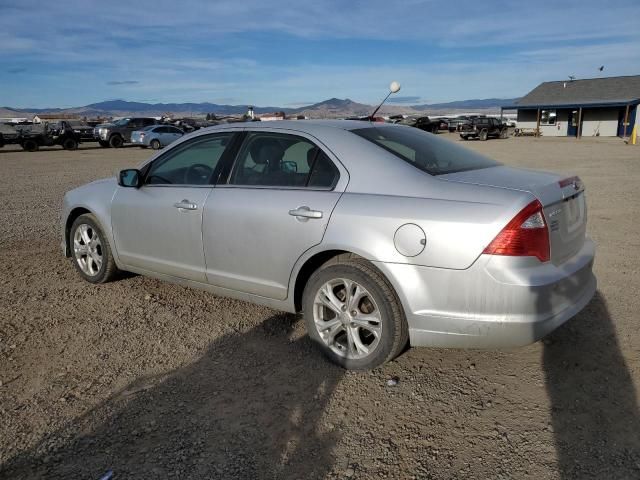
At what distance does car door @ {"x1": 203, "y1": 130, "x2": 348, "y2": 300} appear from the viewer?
11.6 ft

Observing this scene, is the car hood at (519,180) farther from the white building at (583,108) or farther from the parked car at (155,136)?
the white building at (583,108)

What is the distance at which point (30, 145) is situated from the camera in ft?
95.8

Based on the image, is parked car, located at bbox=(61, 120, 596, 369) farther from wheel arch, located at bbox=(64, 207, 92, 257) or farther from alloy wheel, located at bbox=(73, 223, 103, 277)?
wheel arch, located at bbox=(64, 207, 92, 257)

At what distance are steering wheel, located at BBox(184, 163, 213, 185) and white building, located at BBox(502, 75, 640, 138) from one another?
44281mm

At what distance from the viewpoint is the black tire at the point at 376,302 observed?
3.25 metres

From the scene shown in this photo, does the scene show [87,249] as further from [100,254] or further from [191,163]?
[191,163]

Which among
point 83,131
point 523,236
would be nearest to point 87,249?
point 523,236

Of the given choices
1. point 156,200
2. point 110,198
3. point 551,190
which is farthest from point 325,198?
point 110,198

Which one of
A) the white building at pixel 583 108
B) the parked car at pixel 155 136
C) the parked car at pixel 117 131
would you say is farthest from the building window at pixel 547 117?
the parked car at pixel 117 131

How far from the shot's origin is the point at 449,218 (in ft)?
9.84

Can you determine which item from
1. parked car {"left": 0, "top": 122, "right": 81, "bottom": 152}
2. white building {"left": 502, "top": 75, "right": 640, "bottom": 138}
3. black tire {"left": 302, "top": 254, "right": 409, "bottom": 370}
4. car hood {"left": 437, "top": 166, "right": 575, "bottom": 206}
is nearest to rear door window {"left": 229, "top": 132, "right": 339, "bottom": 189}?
black tire {"left": 302, "top": 254, "right": 409, "bottom": 370}

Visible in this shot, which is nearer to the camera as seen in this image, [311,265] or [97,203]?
[311,265]

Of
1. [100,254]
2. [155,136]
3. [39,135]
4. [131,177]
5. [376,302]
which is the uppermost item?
[131,177]

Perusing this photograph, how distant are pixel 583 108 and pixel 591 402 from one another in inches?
1860
